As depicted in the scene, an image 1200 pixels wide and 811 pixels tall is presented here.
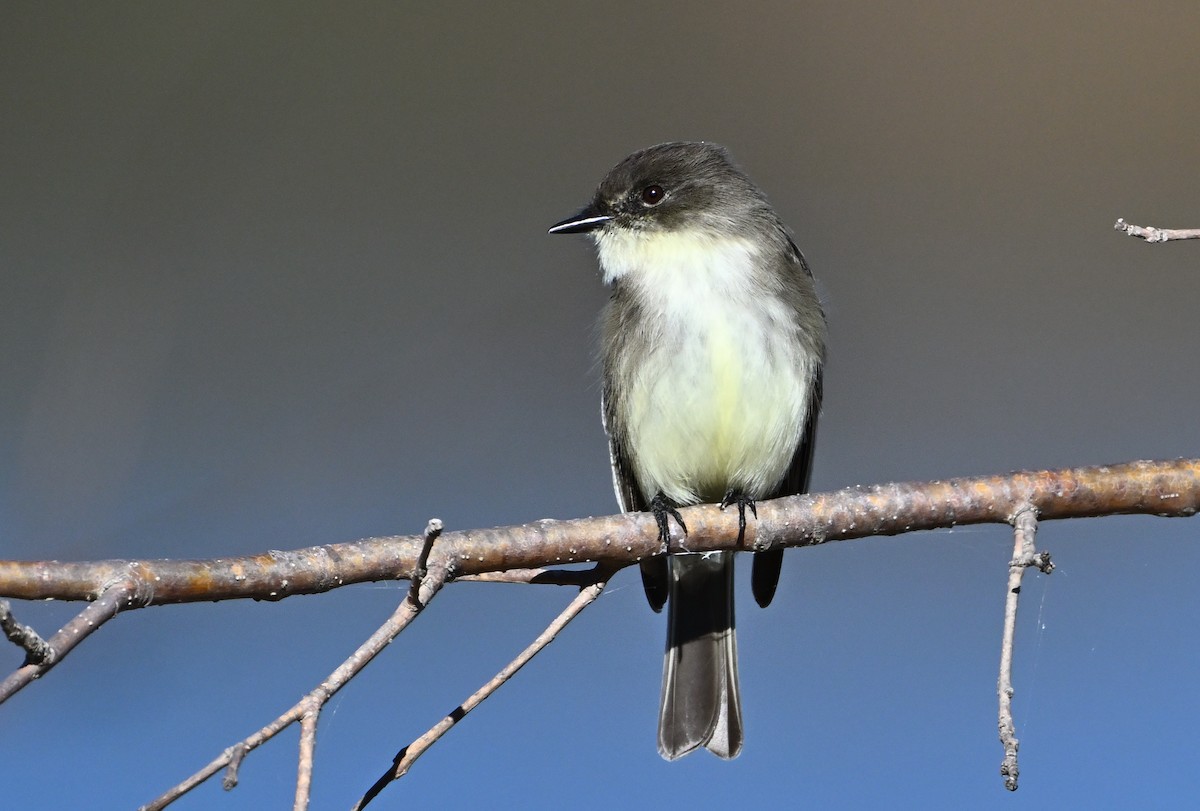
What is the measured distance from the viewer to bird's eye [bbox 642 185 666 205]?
249cm

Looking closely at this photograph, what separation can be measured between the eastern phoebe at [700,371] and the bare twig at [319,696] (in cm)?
79

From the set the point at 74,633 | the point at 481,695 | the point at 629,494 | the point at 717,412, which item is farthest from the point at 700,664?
the point at 74,633

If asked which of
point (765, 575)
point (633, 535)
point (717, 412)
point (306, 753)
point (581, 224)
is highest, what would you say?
point (581, 224)

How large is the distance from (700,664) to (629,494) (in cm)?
38

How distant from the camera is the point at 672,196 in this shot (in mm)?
2486

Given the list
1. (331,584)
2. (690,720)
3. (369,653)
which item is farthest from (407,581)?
(690,720)

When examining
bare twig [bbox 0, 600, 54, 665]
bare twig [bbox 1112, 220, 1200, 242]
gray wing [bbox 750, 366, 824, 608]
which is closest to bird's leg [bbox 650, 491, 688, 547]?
gray wing [bbox 750, 366, 824, 608]

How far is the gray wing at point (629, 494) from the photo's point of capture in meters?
2.49

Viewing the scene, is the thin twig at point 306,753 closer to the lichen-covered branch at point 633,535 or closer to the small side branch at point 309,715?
the small side branch at point 309,715

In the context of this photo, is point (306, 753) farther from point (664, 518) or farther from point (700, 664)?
point (700, 664)

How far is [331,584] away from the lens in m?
1.39

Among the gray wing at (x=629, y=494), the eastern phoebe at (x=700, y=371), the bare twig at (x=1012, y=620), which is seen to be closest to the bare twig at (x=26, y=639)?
the bare twig at (x=1012, y=620)

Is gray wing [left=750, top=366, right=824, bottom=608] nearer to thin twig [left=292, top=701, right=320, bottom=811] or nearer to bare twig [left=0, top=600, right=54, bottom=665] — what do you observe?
thin twig [left=292, top=701, right=320, bottom=811]

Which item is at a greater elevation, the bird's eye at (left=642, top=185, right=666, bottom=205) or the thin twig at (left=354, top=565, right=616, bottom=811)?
the bird's eye at (left=642, top=185, right=666, bottom=205)
